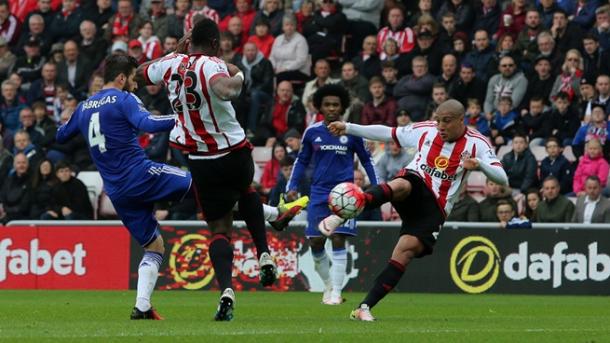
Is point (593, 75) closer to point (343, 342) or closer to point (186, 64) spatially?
point (186, 64)

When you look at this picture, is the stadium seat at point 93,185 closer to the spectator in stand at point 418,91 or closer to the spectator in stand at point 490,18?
the spectator in stand at point 418,91

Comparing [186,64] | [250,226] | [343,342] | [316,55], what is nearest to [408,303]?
[250,226]

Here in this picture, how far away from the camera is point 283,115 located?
25.7 meters

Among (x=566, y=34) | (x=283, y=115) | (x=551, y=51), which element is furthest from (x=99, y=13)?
(x=566, y=34)

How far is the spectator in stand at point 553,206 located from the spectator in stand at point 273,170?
187 inches

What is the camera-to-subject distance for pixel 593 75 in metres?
23.0

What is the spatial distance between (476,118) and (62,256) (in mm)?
7173

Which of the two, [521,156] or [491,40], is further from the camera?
[491,40]

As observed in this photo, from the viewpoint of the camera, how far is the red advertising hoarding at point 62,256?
72.3 feet

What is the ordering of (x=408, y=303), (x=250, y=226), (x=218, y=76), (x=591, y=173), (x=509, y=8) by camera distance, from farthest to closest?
(x=509, y=8)
(x=591, y=173)
(x=408, y=303)
(x=250, y=226)
(x=218, y=76)

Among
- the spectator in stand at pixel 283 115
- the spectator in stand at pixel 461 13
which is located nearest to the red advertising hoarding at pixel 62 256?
the spectator in stand at pixel 283 115

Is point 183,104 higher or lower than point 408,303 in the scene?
higher

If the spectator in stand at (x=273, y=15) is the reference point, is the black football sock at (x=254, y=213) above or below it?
below

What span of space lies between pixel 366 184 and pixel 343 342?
43.7 ft
